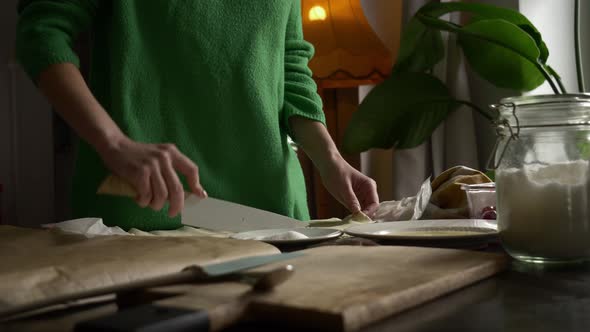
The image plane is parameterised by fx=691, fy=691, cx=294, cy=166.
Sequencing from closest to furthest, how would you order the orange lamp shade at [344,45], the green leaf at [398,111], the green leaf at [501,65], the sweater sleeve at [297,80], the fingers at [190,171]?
1. the fingers at [190,171]
2. the sweater sleeve at [297,80]
3. the green leaf at [501,65]
4. the green leaf at [398,111]
5. the orange lamp shade at [344,45]

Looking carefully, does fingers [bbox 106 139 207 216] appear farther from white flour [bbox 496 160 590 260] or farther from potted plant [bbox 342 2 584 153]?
potted plant [bbox 342 2 584 153]

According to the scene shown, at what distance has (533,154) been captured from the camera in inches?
25.1

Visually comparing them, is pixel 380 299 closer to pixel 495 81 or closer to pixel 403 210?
pixel 403 210

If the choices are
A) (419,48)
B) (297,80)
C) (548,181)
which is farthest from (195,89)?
(419,48)

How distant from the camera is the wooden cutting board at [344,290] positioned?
1.39 feet

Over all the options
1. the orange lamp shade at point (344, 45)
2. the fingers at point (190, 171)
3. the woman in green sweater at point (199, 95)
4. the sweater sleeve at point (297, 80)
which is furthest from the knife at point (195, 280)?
the orange lamp shade at point (344, 45)

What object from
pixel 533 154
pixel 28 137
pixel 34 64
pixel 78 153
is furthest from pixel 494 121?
pixel 28 137

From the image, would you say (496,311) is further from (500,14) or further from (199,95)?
(500,14)

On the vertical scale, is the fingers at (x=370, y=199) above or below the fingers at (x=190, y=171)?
below

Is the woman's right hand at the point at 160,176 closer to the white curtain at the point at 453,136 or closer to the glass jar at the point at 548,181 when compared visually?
the glass jar at the point at 548,181

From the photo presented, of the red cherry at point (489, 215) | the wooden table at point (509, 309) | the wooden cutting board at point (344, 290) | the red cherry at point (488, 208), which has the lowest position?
the wooden table at point (509, 309)

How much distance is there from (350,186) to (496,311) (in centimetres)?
70

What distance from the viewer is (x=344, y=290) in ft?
1.55

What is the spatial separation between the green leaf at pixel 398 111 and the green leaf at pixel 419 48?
8cm
